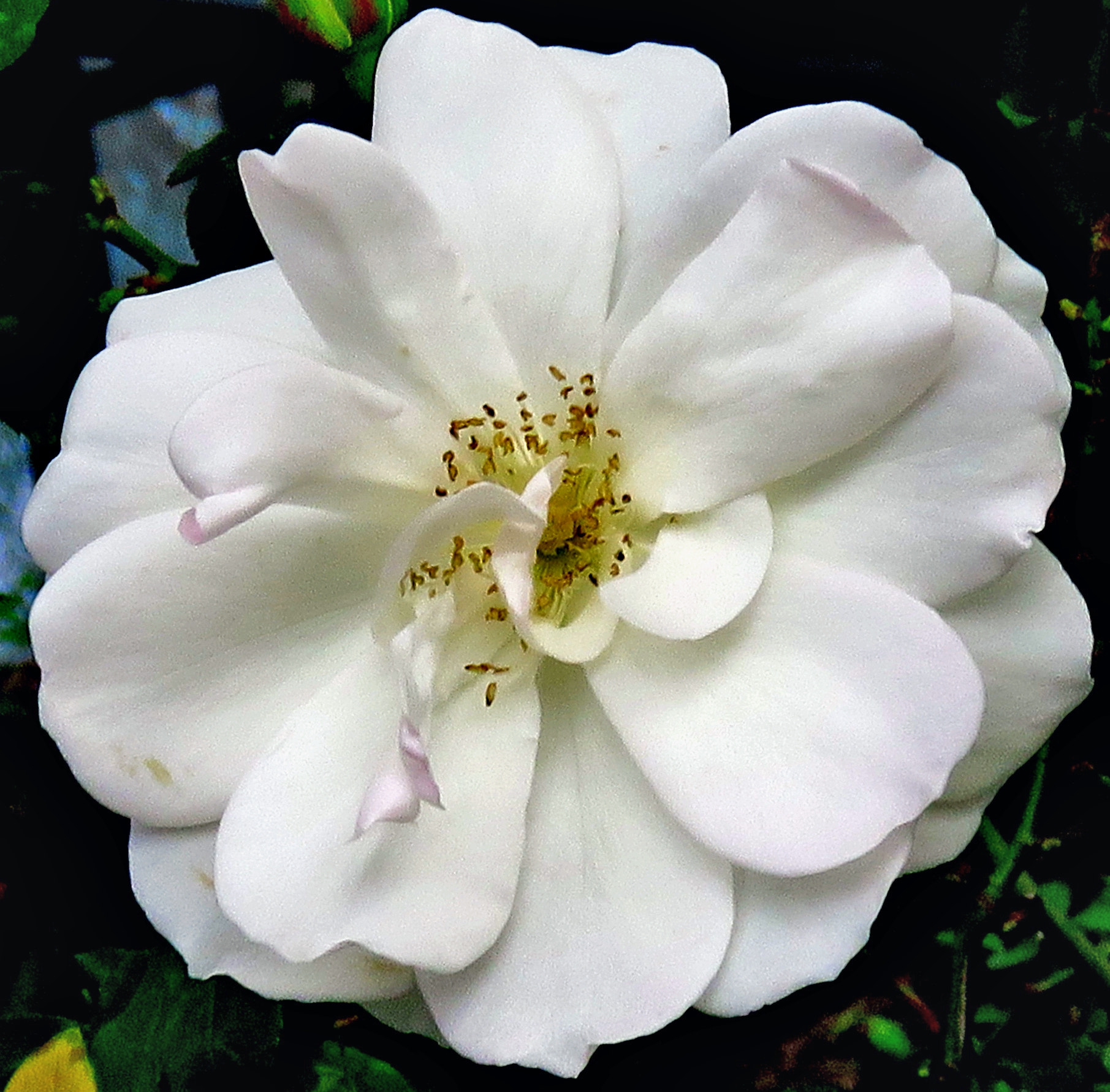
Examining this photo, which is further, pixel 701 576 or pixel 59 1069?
pixel 59 1069

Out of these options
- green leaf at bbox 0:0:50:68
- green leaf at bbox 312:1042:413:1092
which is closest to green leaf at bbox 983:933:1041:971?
green leaf at bbox 312:1042:413:1092

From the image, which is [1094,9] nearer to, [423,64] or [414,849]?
[423,64]

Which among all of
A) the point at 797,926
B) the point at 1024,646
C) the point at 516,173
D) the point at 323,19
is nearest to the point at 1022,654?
the point at 1024,646

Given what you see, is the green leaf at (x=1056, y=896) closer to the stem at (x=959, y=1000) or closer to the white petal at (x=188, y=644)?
the stem at (x=959, y=1000)

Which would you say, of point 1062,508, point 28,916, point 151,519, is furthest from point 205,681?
point 1062,508

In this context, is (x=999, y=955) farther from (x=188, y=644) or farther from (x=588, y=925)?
(x=188, y=644)
